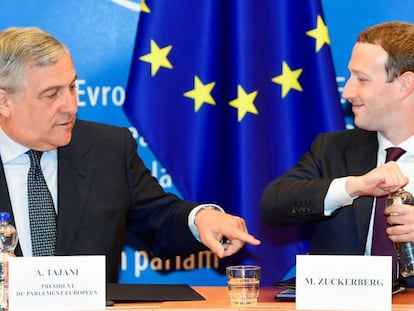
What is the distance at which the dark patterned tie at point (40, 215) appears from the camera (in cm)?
326

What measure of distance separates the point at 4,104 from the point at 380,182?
61.3 inches

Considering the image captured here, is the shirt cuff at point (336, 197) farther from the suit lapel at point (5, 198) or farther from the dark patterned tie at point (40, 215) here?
the suit lapel at point (5, 198)

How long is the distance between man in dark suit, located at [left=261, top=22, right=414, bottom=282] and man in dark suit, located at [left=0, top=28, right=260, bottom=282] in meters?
0.39

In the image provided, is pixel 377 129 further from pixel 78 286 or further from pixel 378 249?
pixel 78 286

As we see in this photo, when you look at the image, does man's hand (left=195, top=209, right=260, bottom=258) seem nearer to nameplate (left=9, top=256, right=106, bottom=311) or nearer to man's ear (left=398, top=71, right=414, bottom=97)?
nameplate (left=9, top=256, right=106, bottom=311)

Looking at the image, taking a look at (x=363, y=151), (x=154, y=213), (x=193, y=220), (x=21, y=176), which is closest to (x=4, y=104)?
(x=21, y=176)

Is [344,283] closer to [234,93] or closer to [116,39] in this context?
[234,93]

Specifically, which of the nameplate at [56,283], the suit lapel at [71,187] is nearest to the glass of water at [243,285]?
the nameplate at [56,283]

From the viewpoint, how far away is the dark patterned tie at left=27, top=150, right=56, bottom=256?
3.26 metres

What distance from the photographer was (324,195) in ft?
11.0

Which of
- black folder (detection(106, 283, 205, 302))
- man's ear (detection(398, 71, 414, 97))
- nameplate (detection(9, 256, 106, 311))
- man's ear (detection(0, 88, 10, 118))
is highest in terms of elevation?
A: man's ear (detection(398, 71, 414, 97))

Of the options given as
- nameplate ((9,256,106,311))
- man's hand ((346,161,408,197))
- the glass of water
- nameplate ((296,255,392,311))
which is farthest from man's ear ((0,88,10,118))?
nameplate ((296,255,392,311))

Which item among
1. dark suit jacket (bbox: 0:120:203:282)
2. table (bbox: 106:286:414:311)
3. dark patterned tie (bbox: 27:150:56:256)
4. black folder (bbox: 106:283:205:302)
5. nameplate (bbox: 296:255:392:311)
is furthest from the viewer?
dark suit jacket (bbox: 0:120:203:282)

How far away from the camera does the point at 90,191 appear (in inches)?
136
